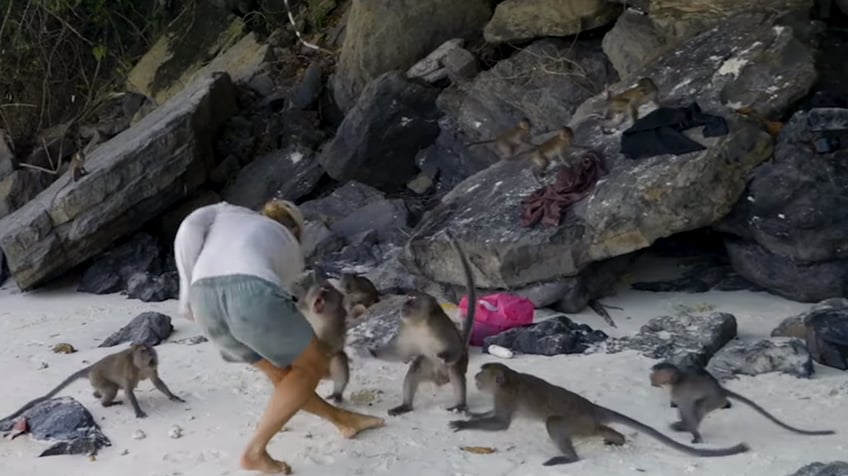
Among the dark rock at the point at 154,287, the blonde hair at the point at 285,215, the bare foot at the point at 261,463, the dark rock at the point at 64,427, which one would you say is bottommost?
the dark rock at the point at 154,287

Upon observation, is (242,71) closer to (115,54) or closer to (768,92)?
(115,54)

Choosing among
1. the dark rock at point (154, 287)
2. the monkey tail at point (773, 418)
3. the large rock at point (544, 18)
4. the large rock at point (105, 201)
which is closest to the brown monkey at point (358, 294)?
the dark rock at point (154, 287)

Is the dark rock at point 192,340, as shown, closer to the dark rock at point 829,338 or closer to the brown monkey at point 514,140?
the brown monkey at point 514,140

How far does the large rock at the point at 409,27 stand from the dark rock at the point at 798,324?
5360mm

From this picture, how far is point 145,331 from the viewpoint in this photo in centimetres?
779

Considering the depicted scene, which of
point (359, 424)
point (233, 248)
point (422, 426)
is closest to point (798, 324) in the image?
point (422, 426)

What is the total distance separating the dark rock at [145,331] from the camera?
775cm

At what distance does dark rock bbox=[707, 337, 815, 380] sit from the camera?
6133 millimetres

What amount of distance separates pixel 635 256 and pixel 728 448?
11.0 feet

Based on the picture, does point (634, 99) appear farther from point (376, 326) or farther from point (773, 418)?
point (773, 418)

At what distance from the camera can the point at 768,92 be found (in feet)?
26.6

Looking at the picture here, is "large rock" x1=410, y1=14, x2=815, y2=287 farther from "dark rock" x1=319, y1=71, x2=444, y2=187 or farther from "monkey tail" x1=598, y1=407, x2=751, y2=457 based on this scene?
"monkey tail" x1=598, y1=407, x2=751, y2=457

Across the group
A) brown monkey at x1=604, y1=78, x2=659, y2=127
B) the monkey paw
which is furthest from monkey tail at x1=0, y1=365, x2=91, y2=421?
brown monkey at x1=604, y1=78, x2=659, y2=127

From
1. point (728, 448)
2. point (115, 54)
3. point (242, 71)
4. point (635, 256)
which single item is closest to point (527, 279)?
point (635, 256)
